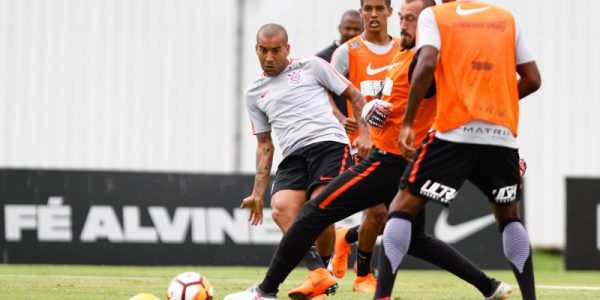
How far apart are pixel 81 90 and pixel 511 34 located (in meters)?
11.5

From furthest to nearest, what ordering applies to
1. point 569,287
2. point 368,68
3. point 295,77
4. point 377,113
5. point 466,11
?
1. point 569,287
2. point 368,68
3. point 295,77
4. point 377,113
5. point 466,11

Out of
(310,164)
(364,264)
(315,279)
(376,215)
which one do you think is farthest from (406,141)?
(364,264)

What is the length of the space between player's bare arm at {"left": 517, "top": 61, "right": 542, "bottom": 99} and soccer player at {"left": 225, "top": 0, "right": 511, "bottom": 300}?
0.63m

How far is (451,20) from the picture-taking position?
6.11m

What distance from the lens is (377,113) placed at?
7.11 metres

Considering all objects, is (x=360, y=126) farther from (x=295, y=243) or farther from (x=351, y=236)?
(x=351, y=236)

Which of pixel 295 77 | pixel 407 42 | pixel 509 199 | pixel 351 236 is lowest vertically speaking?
pixel 351 236

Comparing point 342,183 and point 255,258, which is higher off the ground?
point 342,183

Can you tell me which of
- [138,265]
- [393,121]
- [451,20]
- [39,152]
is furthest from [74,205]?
[451,20]

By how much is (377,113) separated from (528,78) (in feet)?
3.50

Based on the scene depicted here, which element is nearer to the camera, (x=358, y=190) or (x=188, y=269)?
(x=358, y=190)

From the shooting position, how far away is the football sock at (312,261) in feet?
25.0

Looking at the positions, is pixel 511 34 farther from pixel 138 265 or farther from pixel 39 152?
pixel 39 152

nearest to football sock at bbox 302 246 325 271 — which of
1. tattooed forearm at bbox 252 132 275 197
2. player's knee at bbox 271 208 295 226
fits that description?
player's knee at bbox 271 208 295 226
